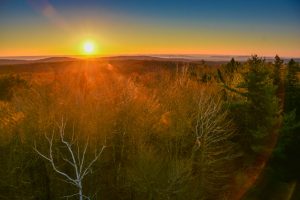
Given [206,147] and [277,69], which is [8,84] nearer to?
[206,147]

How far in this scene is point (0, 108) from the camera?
3306 centimetres

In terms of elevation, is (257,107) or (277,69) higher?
(277,69)

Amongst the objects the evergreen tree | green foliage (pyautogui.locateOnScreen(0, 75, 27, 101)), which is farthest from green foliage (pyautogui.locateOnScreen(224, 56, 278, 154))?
green foliage (pyautogui.locateOnScreen(0, 75, 27, 101))

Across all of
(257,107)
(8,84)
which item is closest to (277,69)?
(257,107)

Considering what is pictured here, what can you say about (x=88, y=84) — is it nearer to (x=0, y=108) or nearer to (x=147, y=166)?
(x=0, y=108)

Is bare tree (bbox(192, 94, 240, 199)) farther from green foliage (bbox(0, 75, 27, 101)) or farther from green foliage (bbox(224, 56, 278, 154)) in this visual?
green foliage (bbox(0, 75, 27, 101))

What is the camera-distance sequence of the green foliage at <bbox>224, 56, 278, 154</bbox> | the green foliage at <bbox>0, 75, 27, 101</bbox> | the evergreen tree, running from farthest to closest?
the green foliage at <bbox>0, 75, 27, 101</bbox>
the evergreen tree
the green foliage at <bbox>224, 56, 278, 154</bbox>

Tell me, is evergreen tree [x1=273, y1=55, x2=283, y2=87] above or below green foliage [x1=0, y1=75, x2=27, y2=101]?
above

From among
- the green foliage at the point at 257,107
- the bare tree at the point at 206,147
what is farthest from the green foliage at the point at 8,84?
the green foliage at the point at 257,107

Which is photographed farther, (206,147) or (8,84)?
(8,84)

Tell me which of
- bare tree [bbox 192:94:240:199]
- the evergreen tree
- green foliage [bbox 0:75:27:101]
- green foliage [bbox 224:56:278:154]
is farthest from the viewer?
green foliage [bbox 0:75:27:101]

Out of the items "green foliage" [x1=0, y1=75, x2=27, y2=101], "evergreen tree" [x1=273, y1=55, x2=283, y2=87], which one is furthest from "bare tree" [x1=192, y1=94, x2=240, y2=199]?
"green foliage" [x1=0, y1=75, x2=27, y2=101]

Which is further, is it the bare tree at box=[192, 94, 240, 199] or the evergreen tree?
the evergreen tree

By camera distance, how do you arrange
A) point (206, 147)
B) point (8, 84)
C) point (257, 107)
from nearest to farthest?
point (206, 147)
point (257, 107)
point (8, 84)
